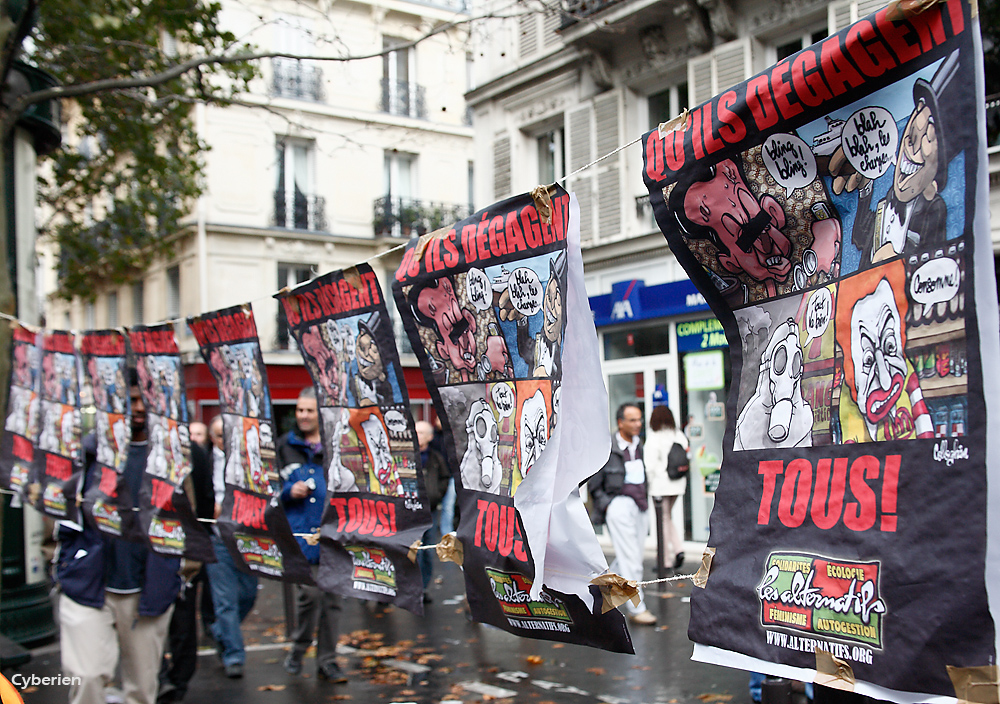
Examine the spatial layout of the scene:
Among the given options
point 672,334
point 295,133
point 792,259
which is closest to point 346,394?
point 792,259

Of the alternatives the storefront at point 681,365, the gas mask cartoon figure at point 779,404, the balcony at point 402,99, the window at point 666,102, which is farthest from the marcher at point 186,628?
the balcony at point 402,99

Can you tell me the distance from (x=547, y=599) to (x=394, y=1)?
23.7 meters

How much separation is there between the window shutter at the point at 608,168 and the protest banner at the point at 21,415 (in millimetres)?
8034

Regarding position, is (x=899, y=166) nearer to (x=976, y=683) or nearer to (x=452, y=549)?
(x=976, y=683)

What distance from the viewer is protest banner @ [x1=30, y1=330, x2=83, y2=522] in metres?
6.59

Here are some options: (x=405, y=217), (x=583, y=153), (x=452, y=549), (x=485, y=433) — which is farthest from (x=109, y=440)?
(x=405, y=217)

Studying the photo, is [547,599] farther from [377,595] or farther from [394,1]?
[394,1]

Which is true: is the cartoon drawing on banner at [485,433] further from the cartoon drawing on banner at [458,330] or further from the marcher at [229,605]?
the marcher at [229,605]

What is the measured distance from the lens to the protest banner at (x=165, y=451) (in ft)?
18.1

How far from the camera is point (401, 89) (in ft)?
86.3

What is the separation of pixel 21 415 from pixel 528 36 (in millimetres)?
10022

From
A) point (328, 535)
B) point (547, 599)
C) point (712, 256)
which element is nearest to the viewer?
point (712, 256)

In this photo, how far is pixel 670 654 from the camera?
22.7 feet

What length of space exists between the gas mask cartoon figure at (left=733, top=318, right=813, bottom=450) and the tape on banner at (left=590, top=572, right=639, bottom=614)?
696 mm
